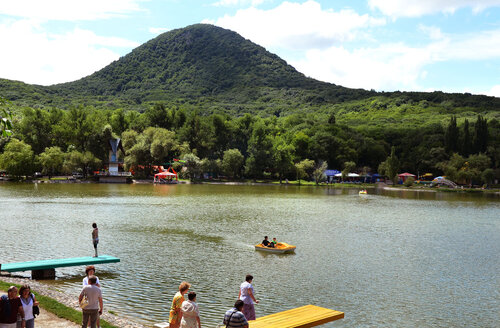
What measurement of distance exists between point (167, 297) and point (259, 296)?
4.20 meters

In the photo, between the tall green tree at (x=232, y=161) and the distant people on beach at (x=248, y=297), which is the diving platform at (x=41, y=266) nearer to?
the distant people on beach at (x=248, y=297)

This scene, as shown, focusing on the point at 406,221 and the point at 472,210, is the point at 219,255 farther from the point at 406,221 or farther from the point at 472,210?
the point at 472,210

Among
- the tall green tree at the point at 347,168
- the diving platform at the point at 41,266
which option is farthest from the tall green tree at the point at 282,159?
the diving platform at the point at 41,266

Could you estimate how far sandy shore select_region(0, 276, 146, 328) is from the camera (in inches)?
545

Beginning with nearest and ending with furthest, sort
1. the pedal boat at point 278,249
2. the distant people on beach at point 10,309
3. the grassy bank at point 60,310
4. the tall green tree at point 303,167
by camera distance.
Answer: the distant people on beach at point 10,309 < the grassy bank at point 60,310 < the pedal boat at point 278,249 < the tall green tree at point 303,167

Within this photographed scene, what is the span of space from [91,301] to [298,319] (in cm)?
681

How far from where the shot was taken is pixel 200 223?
43344mm

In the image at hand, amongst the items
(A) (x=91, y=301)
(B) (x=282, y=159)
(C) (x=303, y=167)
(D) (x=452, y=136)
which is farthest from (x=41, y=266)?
(D) (x=452, y=136)

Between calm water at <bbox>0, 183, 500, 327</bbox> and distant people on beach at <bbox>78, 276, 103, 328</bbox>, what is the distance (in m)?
4.92

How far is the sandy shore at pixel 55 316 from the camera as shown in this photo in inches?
545

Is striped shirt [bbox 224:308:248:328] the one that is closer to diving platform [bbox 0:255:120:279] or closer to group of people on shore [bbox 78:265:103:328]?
group of people on shore [bbox 78:265:103:328]

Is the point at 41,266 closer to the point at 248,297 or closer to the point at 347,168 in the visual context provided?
the point at 248,297

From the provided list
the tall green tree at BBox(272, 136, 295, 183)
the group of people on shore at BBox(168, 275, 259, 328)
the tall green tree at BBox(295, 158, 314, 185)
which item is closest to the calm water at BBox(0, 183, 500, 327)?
the group of people on shore at BBox(168, 275, 259, 328)

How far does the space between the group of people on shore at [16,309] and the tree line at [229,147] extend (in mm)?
104901
